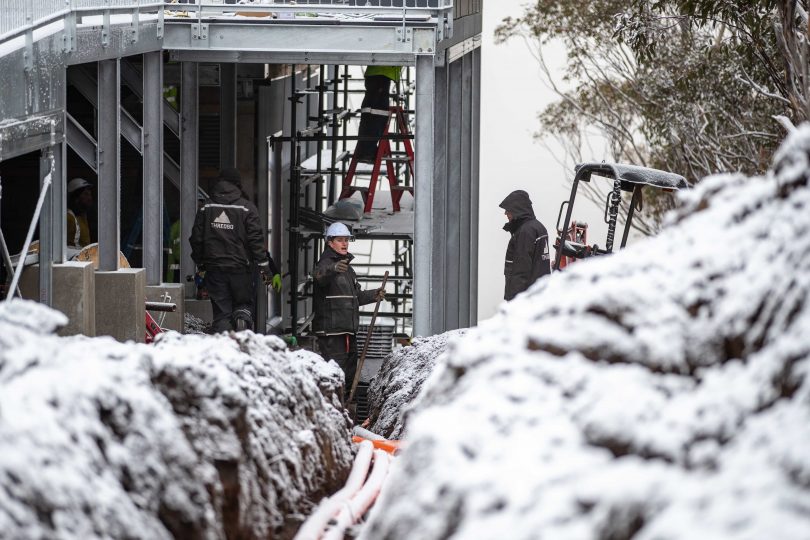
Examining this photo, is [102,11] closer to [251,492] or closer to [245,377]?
[245,377]

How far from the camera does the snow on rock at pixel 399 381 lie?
1027 cm

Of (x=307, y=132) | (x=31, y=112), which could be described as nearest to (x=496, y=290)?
(x=307, y=132)

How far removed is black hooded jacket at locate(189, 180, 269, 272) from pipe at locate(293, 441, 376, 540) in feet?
16.4

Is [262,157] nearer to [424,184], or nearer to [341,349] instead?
[341,349]

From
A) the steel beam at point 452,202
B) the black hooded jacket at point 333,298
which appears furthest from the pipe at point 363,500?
the steel beam at point 452,202

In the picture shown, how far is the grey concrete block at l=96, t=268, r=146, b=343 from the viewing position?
11062mm

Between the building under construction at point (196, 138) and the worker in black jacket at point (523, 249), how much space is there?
79cm

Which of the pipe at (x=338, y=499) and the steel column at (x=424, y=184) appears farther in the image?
the steel column at (x=424, y=184)

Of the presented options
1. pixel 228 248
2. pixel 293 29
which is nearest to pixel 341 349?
pixel 228 248

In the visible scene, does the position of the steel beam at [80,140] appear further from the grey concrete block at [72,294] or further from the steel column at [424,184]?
the steel column at [424,184]

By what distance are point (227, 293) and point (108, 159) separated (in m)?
2.05

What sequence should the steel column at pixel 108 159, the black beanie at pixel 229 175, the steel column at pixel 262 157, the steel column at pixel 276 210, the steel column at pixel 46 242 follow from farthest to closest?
the steel column at pixel 276 210
the steel column at pixel 262 157
the black beanie at pixel 229 175
the steel column at pixel 108 159
the steel column at pixel 46 242

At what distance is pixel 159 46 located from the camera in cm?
1231

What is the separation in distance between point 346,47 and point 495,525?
8732 mm
